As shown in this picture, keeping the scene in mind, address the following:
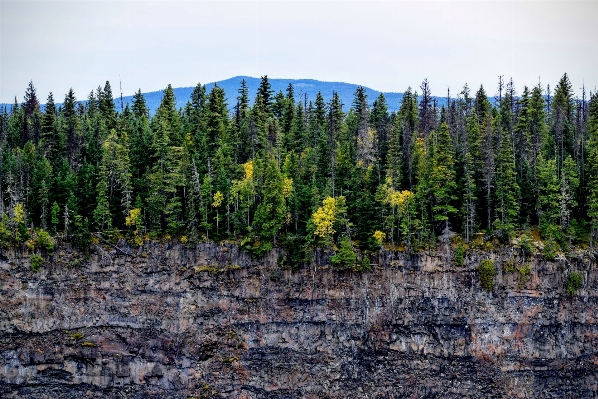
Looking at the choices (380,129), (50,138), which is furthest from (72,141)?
(380,129)

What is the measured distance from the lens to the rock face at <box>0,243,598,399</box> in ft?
208

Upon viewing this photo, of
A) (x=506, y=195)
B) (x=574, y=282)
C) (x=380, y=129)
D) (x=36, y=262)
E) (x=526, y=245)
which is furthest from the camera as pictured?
(x=380, y=129)

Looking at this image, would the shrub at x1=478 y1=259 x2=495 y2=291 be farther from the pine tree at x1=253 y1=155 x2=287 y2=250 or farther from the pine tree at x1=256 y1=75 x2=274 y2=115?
the pine tree at x1=256 y1=75 x2=274 y2=115

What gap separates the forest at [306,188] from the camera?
66.1m

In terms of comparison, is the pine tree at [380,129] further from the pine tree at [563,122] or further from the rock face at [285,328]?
the pine tree at [563,122]

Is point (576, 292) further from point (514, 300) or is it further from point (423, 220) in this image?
point (423, 220)

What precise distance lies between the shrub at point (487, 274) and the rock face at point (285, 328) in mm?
579

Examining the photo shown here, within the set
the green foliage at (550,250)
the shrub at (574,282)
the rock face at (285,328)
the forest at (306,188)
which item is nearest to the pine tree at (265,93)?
the forest at (306,188)

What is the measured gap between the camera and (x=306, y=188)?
69.2 metres

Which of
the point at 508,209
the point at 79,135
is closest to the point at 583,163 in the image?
the point at 508,209

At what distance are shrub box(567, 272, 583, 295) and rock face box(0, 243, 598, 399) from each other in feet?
1.60

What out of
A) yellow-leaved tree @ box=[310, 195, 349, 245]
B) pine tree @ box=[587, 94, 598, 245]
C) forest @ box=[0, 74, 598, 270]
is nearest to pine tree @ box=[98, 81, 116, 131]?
forest @ box=[0, 74, 598, 270]

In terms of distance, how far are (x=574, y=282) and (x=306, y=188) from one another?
24628 millimetres

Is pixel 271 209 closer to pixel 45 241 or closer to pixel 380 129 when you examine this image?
pixel 380 129
